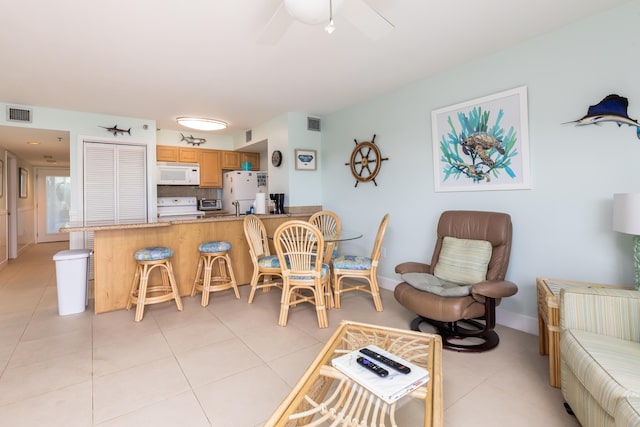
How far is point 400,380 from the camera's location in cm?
124

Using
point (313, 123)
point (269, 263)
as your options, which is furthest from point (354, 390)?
point (313, 123)

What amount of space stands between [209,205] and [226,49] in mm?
3782

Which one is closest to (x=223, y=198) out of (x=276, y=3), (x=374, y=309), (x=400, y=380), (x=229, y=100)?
(x=229, y=100)

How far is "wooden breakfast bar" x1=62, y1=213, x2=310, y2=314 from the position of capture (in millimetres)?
3133

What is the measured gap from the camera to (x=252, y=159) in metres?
6.34

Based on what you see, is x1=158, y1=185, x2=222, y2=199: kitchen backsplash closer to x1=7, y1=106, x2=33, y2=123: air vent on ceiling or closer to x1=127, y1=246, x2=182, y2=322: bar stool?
x1=7, y1=106, x2=33, y2=123: air vent on ceiling

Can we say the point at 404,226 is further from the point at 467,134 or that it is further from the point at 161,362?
the point at 161,362

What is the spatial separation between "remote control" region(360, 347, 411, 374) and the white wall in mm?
1861

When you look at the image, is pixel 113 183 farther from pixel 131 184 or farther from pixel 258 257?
pixel 258 257

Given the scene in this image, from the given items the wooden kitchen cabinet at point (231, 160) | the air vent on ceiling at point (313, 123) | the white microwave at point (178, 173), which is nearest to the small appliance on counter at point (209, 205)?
the white microwave at point (178, 173)

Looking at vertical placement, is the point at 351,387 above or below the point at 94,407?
above

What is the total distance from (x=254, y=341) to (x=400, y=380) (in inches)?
59.2

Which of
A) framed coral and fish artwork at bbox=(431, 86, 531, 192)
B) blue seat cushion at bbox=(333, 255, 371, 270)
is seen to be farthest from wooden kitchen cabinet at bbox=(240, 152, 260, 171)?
framed coral and fish artwork at bbox=(431, 86, 531, 192)

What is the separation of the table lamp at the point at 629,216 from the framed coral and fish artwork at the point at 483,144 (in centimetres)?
77
